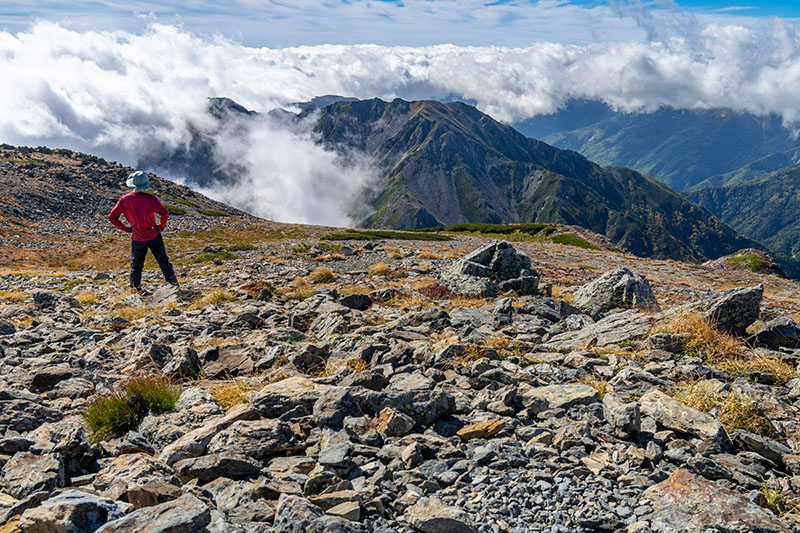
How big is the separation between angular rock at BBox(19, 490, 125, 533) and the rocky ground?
0.05 feet

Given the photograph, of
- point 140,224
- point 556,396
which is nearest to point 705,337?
point 556,396

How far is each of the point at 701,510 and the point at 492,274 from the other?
1517 cm

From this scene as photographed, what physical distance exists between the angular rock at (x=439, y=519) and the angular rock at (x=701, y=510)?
176 cm

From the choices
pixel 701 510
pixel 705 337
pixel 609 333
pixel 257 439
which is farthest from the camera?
pixel 609 333

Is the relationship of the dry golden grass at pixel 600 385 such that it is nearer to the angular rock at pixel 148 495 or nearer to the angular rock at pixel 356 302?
the angular rock at pixel 148 495

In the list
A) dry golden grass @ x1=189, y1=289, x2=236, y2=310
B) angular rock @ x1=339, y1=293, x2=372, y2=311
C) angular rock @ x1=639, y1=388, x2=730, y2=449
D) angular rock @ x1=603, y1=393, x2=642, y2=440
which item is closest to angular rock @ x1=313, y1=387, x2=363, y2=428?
angular rock @ x1=603, y1=393, x2=642, y2=440

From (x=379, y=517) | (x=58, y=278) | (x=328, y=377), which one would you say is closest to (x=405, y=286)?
(x=328, y=377)

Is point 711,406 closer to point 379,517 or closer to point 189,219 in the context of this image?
point 379,517

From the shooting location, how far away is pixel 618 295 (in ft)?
49.7

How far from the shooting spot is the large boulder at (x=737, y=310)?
396 inches

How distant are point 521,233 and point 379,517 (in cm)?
9707

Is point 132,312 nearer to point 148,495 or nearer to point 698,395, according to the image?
point 148,495

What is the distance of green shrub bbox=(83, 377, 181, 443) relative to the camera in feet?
20.4

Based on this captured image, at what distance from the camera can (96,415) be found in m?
6.29
